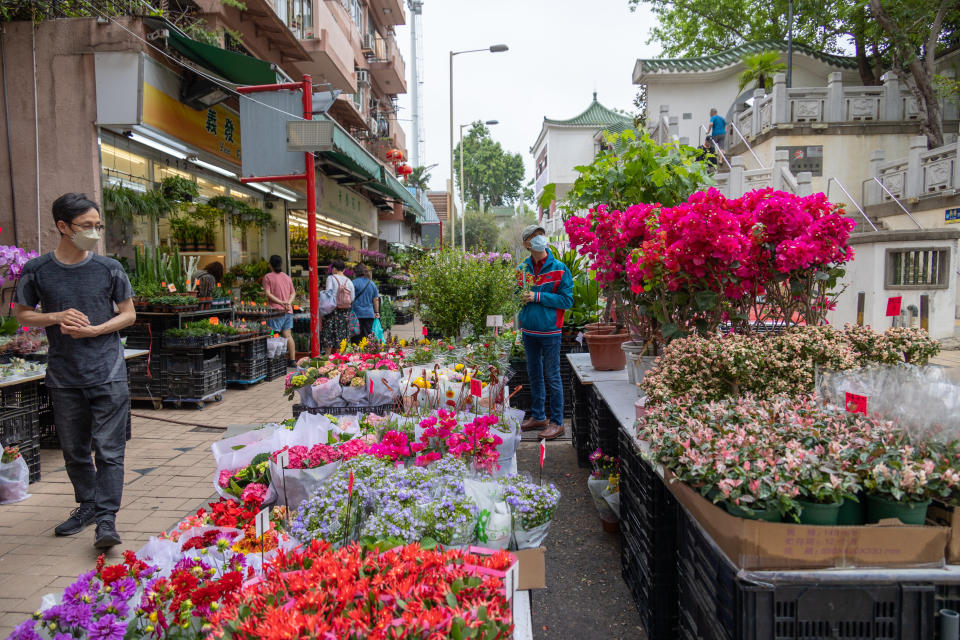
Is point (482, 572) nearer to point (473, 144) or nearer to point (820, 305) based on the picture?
point (820, 305)

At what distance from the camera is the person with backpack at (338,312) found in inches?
354

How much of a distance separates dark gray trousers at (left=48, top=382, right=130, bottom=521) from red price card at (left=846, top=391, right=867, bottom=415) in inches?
144

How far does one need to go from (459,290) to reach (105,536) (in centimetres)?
364

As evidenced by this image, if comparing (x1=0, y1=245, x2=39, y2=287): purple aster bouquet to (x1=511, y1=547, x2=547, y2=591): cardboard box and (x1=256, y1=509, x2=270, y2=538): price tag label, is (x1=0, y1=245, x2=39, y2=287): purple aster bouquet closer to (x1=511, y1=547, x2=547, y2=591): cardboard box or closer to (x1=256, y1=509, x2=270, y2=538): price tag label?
(x1=256, y1=509, x2=270, y2=538): price tag label

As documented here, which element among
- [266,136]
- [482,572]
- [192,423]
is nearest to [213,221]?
[266,136]

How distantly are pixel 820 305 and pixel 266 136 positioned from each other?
23.5 feet

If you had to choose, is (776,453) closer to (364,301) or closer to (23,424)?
(23,424)

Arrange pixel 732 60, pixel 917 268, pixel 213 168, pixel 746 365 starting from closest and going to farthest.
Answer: pixel 746 365 < pixel 213 168 < pixel 917 268 < pixel 732 60

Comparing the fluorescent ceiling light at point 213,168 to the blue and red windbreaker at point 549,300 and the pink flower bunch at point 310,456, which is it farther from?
the pink flower bunch at point 310,456

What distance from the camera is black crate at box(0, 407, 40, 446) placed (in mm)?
4242

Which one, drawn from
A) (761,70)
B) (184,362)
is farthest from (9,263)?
(761,70)

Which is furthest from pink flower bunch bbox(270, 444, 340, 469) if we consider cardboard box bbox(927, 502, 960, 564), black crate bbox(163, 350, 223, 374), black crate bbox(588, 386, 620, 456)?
black crate bbox(163, 350, 223, 374)

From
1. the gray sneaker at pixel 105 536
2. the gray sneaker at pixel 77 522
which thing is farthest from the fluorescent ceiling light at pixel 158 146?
the gray sneaker at pixel 105 536

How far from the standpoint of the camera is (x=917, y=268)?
37.2ft
